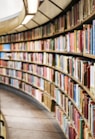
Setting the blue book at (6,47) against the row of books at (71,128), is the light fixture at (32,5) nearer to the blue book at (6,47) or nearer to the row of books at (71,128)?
the row of books at (71,128)

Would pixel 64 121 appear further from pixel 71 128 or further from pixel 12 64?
pixel 12 64

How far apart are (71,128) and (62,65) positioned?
1004mm

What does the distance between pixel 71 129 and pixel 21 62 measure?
13.7 feet

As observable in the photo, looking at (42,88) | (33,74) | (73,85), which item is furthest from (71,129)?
(33,74)

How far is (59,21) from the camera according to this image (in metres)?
4.09

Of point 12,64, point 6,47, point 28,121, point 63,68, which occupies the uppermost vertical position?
point 6,47

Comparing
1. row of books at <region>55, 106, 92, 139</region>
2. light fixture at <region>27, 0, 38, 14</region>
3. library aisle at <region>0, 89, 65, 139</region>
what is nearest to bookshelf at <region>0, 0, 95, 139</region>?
row of books at <region>55, 106, 92, 139</region>

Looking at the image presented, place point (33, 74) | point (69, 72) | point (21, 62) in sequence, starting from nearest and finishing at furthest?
point (69, 72) < point (33, 74) < point (21, 62)

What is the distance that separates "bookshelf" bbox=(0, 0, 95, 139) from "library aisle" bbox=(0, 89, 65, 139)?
283 millimetres

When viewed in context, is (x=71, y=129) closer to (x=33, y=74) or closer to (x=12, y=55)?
(x=33, y=74)

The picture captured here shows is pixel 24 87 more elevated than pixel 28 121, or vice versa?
pixel 24 87

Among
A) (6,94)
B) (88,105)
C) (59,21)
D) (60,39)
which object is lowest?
(6,94)

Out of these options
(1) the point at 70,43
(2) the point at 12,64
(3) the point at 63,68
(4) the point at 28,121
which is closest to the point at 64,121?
(3) the point at 63,68

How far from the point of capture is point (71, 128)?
3.28m
